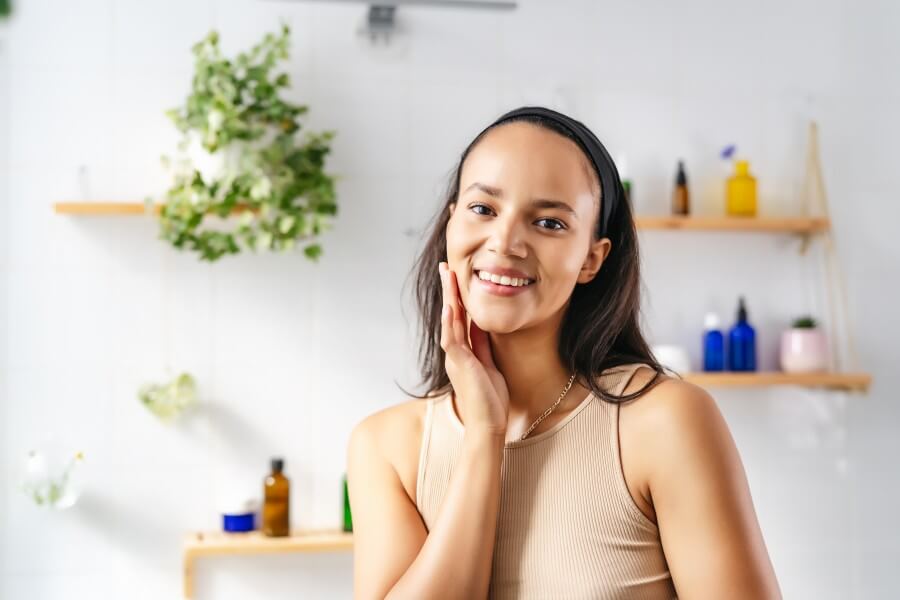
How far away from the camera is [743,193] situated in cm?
240

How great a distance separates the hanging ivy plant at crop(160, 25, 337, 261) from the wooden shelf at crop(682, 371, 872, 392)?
0.98 meters

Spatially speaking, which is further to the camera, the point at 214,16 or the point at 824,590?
the point at 824,590

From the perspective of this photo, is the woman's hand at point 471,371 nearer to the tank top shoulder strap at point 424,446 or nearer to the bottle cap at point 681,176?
the tank top shoulder strap at point 424,446

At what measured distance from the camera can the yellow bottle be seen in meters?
2.40

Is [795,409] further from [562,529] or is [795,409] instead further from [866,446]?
[562,529]

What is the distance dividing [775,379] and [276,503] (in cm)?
123

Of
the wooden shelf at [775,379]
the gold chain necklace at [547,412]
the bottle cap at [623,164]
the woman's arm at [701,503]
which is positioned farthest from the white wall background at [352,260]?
the woman's arm at [701,503]

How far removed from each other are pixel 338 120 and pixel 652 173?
0.81m

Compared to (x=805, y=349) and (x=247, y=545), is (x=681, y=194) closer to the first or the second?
(x=805, y=349)

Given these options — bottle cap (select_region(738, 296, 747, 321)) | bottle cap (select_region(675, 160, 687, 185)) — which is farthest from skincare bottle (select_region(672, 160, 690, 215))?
bottle cap (select_region(738, 296, 747, 321))

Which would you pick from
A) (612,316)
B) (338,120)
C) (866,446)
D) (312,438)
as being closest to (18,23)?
(338,120)

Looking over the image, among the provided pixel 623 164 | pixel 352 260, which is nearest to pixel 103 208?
pixel 352 260

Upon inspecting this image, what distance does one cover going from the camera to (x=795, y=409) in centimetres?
250

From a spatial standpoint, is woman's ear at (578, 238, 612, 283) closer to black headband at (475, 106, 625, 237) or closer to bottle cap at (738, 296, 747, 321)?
black headband at (475, 106, 625, 237)
